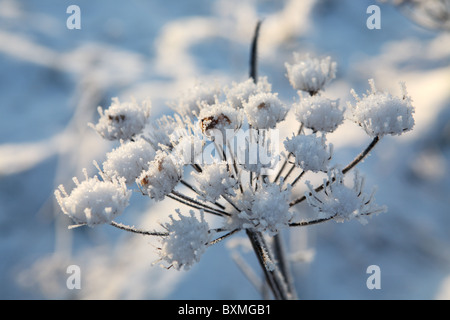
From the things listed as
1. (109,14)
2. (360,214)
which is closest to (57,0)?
(109,14)

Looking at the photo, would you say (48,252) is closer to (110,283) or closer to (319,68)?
(110,283)

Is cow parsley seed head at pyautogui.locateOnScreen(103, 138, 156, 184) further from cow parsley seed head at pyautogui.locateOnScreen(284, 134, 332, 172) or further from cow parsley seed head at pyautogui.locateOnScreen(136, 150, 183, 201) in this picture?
cow parsley seed head at pyautogui.locateOnScreen(284, 134, 332, 172)

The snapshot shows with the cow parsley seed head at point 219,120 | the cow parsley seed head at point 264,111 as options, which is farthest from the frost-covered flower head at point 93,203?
the cow parsley seed head at point 264,111

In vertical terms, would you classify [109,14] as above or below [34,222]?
above

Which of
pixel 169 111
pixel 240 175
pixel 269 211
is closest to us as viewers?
pixel 269 211

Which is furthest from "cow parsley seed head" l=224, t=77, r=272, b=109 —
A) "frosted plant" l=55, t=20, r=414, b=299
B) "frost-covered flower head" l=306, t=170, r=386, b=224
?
"frost-covered flower head" l=306, t=170, r=386, b=224

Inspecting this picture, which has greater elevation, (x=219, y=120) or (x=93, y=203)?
(x=219, y=120)

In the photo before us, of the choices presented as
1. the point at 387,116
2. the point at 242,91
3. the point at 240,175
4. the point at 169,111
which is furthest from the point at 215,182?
the point at 169,111

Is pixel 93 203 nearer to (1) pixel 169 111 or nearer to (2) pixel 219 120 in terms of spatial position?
(2) pixel 219 120
